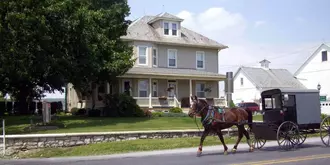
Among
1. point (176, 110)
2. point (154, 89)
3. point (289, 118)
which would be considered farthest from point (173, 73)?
point (289, 118)

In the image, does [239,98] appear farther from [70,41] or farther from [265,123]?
[265,123]

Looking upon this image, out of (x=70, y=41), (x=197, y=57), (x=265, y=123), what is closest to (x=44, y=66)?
(x=70, y=41)

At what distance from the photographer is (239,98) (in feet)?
201

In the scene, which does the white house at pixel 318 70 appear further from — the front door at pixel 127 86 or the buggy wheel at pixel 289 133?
the buggy wheel at pixel 289 133

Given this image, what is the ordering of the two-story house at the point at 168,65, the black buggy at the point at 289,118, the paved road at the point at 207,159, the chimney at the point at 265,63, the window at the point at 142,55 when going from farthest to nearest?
the chimney at the point at 265,63 → the window at the point at 142,55 → the two-story house at the point at 168,65 → the black buggy at the point at 289,118 → the paved road at the point at 207,159

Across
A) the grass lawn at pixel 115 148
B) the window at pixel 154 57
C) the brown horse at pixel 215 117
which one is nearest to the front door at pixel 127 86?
the window at pixel 154 57

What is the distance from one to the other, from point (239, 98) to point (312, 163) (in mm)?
50563

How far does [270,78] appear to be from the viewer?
195 feet

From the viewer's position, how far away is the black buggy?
14703 mm

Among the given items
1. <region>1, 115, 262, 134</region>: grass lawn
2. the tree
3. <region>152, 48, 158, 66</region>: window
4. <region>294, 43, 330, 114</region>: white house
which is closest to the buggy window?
<region>1, 115, 262, 134</region>: grass lawn

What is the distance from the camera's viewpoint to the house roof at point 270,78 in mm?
57375

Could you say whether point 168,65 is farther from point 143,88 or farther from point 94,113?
point 94,113

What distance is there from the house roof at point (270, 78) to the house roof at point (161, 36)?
758 inches

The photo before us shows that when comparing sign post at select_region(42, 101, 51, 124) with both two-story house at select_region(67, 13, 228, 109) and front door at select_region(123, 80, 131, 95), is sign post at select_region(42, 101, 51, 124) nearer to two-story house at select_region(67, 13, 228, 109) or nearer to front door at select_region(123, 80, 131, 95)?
two-story house at select_region(67, 13, 228, 109)
